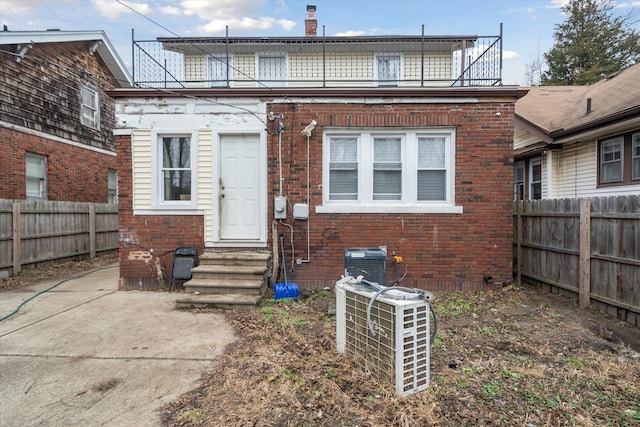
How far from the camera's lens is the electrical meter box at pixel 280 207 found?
21.2 ft

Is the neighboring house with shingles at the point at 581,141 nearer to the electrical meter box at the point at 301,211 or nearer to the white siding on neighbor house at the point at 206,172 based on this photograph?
the electrical meter box at the point at 301,211

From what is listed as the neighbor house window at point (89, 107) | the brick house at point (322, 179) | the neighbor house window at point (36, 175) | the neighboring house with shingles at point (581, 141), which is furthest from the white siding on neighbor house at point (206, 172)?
the neighbor house window at point (89, 107)

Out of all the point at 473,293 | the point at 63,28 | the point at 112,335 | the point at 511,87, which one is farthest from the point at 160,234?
the point at 63,28

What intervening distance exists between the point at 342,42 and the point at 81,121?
31.5 feet

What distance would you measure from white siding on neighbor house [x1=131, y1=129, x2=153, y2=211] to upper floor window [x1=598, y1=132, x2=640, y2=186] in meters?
10.9

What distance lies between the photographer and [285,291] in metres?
6.04

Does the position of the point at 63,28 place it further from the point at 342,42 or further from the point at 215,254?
the point at 215,254

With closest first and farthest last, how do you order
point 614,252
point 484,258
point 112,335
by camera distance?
point 112,335 < point 614,252 < point 484,258

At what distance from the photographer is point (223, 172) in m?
6.80

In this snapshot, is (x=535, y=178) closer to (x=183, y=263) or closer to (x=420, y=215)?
(x=420, y=215)

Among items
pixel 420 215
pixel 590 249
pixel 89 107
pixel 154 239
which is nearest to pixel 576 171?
pixel 590 249

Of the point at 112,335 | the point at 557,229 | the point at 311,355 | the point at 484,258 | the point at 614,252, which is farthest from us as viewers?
the point at 484,258

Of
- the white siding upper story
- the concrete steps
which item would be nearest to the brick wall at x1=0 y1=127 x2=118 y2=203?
the white siding upper story

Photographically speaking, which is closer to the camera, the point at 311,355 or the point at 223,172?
the point at 311,355
